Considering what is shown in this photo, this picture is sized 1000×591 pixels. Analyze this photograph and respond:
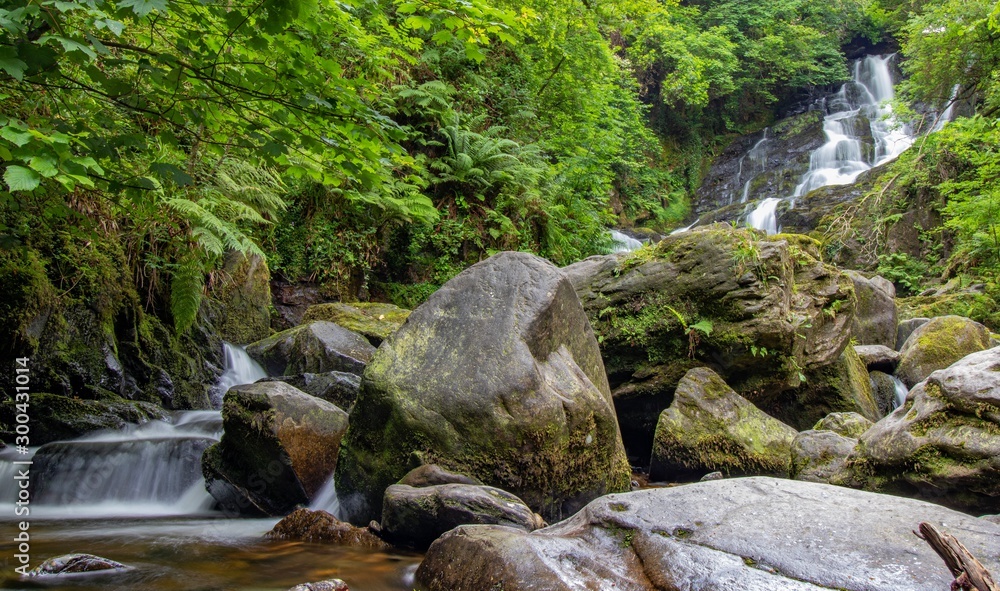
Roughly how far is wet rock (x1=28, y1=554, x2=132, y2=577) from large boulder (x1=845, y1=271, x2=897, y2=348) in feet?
36.8

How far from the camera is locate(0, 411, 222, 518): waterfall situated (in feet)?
16.8

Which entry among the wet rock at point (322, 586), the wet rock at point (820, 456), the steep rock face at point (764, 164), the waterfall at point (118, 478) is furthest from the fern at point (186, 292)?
the steep rock face at point (764, 164)

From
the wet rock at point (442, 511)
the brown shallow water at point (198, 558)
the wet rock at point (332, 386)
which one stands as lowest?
the brown shallow water at point (198, 558)

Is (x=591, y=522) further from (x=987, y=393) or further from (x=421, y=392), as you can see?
(x=987, y=393)

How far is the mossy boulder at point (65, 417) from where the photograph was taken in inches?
223

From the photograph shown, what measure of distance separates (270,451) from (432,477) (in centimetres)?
159

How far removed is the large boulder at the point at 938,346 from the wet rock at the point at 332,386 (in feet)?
25.5

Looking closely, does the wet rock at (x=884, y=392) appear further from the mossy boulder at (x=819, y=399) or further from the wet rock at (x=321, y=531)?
the wet rock at (x=321, y=531)

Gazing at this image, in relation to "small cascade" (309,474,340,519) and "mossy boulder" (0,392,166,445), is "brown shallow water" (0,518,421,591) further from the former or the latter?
"mossy boulder" (0,392,166,445)

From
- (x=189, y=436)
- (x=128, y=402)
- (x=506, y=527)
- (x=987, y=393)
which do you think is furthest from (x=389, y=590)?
(x=128, y=402)

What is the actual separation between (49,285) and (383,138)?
542cm

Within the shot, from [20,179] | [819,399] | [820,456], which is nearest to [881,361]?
[819,399]

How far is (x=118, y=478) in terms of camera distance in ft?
17.6

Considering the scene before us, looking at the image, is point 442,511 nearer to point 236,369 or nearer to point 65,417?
point 65,417
